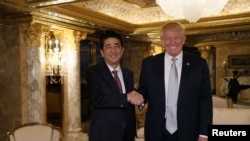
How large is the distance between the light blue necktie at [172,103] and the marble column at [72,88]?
167 inches

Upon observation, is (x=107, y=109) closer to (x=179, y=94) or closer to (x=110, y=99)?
(x=110, y=99)

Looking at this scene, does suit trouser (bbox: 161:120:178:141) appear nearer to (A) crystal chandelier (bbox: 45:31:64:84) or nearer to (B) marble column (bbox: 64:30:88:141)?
(A) crystal chandelier (bbox: 45:31:64:84)

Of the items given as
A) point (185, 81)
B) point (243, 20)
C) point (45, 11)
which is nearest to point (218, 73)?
point (243, 20)

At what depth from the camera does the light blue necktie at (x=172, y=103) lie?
Answer: 214 centimetres

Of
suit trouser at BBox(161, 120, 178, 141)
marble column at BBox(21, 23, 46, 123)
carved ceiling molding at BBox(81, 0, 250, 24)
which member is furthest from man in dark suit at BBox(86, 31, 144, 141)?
carved ceiling molding at BBox(81, 0, 250, 24)

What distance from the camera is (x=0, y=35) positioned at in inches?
210

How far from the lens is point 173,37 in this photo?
6.95 feet

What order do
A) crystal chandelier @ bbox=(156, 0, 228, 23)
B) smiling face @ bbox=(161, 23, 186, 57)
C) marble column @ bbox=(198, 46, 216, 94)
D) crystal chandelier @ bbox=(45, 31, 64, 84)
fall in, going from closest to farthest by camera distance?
smiling face @ bbox=(161, 23, 186, 57), crystal chandelier @ bbox=(156, 0, 228, 23), crystal chandelier @ bbox=(45, 31, 64, 84), marble column @ bbox=(198, 46, 216, 94)

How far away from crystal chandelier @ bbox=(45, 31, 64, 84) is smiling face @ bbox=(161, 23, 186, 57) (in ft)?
13.2

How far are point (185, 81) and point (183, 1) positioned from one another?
275cm

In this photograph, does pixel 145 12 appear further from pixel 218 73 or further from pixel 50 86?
pixel 218 73

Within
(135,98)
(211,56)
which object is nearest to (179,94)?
(135,98)

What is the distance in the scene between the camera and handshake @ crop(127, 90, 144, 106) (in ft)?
7.20

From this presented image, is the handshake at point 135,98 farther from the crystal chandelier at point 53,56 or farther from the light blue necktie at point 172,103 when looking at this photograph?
the crystal chandelier at point 53,56
